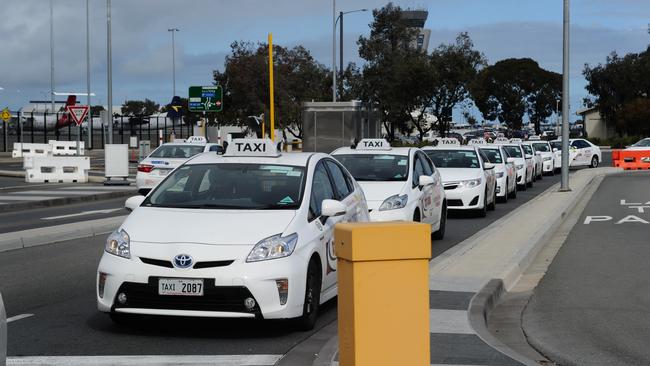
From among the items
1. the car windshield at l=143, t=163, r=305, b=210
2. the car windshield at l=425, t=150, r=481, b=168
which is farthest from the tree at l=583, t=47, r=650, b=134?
the car windshield at l=143, t=163, r=305, b=210

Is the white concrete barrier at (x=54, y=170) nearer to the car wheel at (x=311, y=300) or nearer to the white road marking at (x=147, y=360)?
the car wheel at (x=311, y=300)

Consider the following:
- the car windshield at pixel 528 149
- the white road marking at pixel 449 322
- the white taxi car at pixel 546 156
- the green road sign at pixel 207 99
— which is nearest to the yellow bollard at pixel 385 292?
the white road marking at pixel 449 322

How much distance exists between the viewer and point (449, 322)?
8484 millimetres

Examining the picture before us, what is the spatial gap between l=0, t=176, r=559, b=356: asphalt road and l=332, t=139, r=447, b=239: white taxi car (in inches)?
162

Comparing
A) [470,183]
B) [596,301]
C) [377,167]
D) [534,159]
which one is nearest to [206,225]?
[596,301]

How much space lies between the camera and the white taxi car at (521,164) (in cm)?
3212

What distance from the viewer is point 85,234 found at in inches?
641

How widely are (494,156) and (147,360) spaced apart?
21235 mm

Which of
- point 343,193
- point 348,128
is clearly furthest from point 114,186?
point 343,193

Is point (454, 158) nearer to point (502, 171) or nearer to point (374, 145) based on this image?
point (502, 171)

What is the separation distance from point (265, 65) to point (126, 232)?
156ft

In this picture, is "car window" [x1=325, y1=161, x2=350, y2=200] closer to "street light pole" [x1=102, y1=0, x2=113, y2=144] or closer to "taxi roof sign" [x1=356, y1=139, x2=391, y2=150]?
"taxi roof sign" [x1=356, y1=139, x2=391, y2=150]

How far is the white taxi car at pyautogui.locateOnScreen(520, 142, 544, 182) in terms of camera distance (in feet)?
119

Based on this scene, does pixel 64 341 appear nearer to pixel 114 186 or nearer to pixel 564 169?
pixel 564 169
